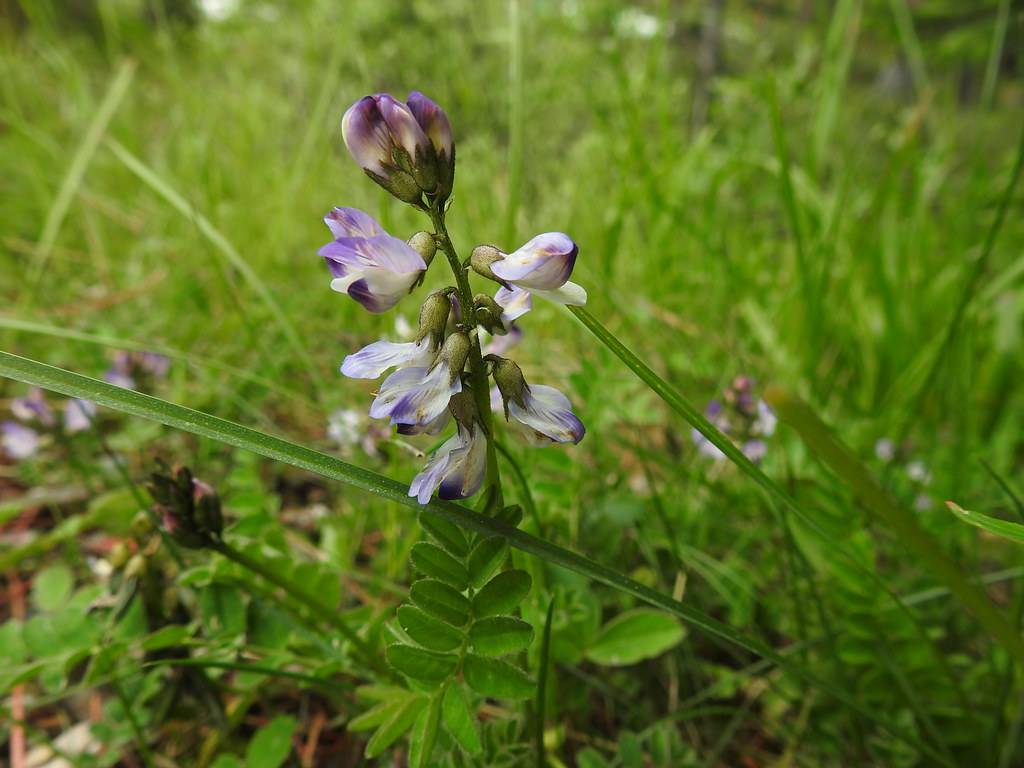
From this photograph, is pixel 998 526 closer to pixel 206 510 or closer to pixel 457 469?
pixel 457 469

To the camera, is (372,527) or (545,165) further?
(545,165)

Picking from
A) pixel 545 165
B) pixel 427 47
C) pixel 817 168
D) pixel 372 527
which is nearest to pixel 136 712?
pixel 372 527

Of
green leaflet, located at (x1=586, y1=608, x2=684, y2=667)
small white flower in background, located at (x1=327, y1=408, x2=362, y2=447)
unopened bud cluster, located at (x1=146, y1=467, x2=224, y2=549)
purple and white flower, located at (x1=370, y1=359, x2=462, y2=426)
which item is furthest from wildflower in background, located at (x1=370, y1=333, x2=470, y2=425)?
small white flower in background, located at (x1=327, y1=408, x2=362, y2=447)

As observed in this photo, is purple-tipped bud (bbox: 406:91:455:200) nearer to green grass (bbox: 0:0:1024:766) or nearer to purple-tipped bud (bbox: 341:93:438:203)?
purple-tipped bud (bbox: 341:93:438:203)

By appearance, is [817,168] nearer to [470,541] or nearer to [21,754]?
[470,541]

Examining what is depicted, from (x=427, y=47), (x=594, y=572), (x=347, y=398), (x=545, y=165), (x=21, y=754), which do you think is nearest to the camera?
(x=594, y=572)
